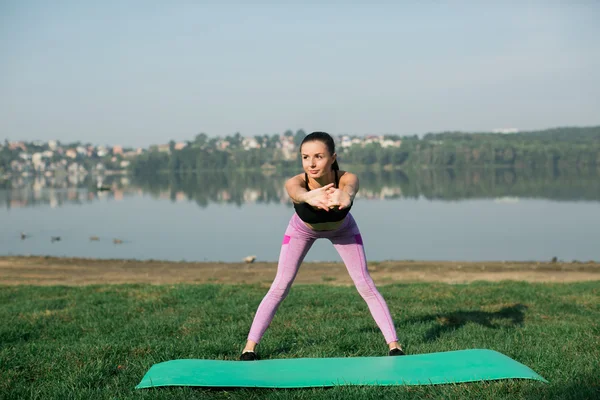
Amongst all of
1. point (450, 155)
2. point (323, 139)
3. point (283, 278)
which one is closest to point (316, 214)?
point (323, 139)

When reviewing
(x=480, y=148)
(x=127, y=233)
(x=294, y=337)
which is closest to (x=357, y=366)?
(x=294, y=337)

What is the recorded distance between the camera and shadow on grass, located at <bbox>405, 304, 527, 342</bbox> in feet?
21.9

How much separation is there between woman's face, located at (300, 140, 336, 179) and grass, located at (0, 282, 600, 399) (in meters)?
1.61

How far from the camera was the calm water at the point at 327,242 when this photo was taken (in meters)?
26.7

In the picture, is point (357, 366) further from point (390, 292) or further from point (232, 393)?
Result: point (390, 292)

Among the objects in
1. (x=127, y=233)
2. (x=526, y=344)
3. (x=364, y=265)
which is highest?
(x=364, y=265)

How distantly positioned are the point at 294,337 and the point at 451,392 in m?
2.16

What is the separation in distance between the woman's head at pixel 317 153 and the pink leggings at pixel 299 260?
0.49 m

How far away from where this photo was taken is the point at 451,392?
4.25m

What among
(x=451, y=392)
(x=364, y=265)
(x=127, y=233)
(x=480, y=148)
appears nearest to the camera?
(x=451, y=392)

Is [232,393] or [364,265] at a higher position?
[364,265]

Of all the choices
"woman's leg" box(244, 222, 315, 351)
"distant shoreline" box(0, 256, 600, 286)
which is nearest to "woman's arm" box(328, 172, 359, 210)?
"woman's leg" box(244, 222, 315, 351)

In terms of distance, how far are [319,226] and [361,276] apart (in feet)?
2.08

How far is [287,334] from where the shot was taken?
6277 millimetres
